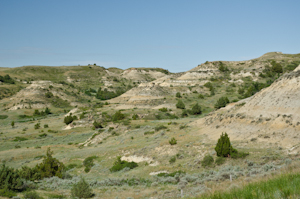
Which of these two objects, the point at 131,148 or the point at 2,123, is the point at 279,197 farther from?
the point at 2,123

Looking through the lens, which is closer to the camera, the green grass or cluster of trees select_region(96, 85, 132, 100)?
the green grass

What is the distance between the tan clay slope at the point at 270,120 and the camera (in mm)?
22884

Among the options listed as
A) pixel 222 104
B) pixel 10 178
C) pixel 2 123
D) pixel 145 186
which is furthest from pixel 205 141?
pixel 2 123

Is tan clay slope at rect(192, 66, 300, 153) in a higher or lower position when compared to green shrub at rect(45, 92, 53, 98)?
lower

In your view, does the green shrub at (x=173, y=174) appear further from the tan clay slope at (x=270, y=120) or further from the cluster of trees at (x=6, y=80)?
the cluster of trees at (x=6, y=80)

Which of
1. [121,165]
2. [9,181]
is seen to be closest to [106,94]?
[121,165]

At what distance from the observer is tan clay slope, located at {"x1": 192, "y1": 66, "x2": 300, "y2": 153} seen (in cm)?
2288

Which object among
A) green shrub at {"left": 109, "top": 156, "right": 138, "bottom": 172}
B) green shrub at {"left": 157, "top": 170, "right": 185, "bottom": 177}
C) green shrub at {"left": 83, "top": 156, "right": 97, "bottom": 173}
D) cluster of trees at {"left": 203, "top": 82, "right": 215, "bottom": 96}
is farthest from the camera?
cluster of trees at {"left": 203, "top": 82, "right": 215, "bottom": 96}

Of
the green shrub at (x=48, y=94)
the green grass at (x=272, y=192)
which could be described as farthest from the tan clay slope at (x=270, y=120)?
the green shrub at (x=48, y=94)

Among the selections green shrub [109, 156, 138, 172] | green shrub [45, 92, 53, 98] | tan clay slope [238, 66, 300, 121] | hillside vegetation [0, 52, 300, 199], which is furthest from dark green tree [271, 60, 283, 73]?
green shrub [45, 92, 53, 98]

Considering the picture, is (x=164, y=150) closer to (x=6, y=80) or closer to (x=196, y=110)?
(x=196, y=110)

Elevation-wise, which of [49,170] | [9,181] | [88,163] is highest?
[9,181]

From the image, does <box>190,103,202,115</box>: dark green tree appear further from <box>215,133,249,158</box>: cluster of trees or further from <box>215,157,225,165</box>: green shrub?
<box>215,157,225,165</box>: green shrub

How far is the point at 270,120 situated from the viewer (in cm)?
2608
